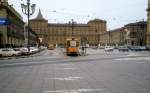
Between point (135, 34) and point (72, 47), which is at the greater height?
point (135, 34)

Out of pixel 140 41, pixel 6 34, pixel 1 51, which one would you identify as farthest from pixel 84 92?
pixel 140 41

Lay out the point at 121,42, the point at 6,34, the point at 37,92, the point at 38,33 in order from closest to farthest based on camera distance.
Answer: the point at 37,92
the point at 6,34
the point at 121,42
the point at 38,33

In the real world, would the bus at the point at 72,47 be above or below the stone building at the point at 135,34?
below

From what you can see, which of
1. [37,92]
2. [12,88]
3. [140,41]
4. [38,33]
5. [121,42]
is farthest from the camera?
[38,33]

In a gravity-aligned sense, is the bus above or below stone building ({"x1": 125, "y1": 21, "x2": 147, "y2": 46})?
below

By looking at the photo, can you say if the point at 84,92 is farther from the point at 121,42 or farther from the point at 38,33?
the point at 38,33

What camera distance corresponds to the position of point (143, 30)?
164250 millimetres

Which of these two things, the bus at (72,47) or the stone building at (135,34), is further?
the stone building at (135,34)

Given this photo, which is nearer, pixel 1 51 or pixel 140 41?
pixel 1 51

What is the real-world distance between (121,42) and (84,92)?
6636 inches

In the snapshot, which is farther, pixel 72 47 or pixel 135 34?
pixel 135 34

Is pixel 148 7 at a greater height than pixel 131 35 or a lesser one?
greater

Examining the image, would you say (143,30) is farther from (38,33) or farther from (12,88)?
(12,88)

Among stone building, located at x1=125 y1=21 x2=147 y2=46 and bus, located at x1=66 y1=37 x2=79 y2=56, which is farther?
stone building, located at x1=125 y1=21 x2=147 y2=46
